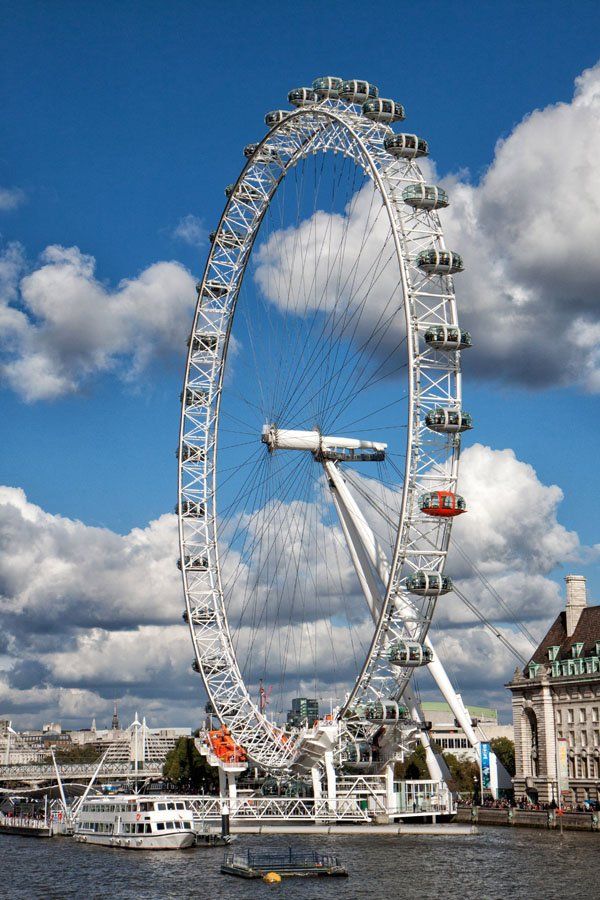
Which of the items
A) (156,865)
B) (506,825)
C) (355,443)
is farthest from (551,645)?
(156,865)

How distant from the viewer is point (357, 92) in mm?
100500

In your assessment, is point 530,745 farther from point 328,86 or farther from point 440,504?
point 328,86

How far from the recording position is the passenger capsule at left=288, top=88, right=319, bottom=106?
338 ft

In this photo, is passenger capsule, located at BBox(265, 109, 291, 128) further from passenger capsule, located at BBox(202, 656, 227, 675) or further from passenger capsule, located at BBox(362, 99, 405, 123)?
passenger capsule, located at BBox(202, 656, 227, 675)

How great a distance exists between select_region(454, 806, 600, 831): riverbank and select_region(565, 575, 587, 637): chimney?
1977cm

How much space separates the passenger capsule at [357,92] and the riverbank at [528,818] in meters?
57.0

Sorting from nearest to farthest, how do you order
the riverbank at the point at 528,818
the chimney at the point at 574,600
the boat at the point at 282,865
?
the boat at the point at 282,865, the riverbank at the point at 528,818, the chimney at the point at 574,600

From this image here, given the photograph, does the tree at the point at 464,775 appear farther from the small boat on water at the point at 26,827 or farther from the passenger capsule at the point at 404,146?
the passenger capsule at the point at 404,146

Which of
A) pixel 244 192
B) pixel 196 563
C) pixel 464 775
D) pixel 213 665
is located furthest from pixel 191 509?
pixel 464 775

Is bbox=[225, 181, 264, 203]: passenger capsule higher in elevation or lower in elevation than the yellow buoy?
higher

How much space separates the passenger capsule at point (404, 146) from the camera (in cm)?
9719

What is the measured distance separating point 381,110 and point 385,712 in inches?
1772

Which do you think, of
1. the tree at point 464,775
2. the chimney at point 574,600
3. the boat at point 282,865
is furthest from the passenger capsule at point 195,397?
the tree at point 464,775

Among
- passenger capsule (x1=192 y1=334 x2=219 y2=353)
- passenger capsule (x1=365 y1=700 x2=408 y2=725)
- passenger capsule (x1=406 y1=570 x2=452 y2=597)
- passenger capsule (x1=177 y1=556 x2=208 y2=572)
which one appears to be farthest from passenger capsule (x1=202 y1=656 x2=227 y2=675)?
passenger capsule (x1=406 y1=570 x2=452 y2=597)
